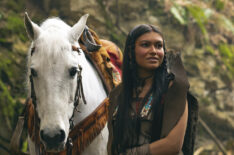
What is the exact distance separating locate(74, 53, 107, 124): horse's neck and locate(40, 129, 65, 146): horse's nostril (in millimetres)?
584

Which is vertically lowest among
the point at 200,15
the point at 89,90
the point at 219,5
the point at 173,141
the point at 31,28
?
the point at 219,5

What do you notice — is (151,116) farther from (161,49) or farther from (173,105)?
(161,49)

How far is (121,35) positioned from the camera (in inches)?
284

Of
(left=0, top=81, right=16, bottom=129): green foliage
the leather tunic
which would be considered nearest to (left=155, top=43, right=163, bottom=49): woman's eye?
the leather tunic

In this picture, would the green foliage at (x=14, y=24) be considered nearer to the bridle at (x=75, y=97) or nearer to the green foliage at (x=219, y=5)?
the bridle at (x=75, y=97)

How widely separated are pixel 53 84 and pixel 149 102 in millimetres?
777

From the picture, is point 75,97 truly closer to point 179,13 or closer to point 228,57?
point 179,13

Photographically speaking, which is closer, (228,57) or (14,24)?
(14,24)

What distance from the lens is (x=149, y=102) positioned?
1.85 metres

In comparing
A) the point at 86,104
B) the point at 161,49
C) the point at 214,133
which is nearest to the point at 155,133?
the point at 161,49

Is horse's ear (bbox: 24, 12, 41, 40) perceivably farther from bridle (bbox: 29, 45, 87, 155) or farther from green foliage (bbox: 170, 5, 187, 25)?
green foliage (bbox: 170, 5, 187, 25)

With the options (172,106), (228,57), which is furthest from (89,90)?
(228,57)

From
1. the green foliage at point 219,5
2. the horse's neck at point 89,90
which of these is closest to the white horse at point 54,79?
the horse's neck at point 89,90

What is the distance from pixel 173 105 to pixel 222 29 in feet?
22.7
